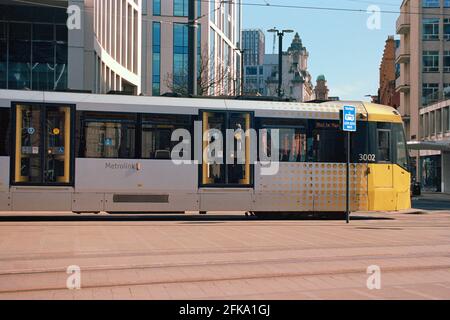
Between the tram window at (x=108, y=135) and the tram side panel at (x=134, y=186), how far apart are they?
0.22 m

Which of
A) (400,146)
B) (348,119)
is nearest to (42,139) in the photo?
(348,119)

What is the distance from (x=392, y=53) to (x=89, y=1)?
81.0 m

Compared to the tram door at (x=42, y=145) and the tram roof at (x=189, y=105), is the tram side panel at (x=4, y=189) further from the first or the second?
the tram roof at (x=189, y=105)

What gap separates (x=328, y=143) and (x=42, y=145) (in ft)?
25.2

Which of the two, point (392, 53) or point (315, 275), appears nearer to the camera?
point (315, 275)

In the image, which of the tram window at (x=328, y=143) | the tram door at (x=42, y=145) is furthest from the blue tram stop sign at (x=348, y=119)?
the tram door at (x=42, y=145)

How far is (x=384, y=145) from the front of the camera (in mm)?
19031

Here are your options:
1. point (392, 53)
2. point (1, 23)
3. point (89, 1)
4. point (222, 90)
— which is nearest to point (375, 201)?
point (89, 1)

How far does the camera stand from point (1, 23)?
3481 centimetres

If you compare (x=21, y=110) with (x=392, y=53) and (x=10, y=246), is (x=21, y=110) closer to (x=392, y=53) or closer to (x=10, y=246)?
(x=10, y=246)

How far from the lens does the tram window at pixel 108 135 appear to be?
54.8ft

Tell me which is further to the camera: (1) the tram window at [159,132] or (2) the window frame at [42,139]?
(1) the tram window at [159,132]

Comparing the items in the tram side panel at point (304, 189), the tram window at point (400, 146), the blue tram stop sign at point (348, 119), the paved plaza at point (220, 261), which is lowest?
the paved plaza at point (220, 261)

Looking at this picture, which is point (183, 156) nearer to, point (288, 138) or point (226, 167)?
point (226, 167)
